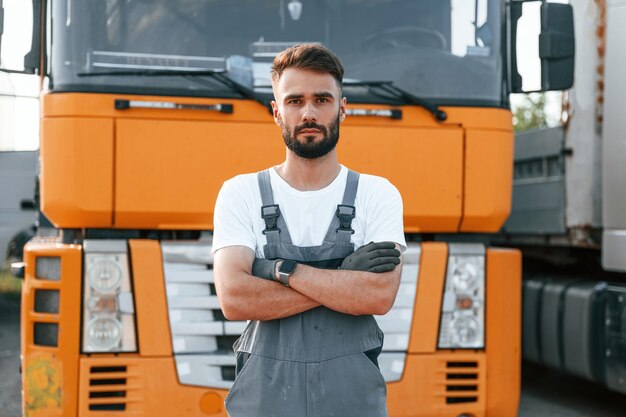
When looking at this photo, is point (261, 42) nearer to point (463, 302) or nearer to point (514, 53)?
point (514, 53)

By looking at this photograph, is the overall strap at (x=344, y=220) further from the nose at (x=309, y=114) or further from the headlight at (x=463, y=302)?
the headlight at (x=463, y=302)

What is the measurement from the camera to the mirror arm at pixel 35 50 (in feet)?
15.2

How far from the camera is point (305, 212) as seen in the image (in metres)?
2.65

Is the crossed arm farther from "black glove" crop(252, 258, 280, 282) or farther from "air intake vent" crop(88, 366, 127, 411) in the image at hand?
"air intake vent" crop(88, 366, 127, 411)

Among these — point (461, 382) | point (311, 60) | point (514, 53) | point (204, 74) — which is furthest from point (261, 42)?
point (311, 60)

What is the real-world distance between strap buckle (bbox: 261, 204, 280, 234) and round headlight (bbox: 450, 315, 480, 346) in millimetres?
2266

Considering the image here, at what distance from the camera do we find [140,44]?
456 centimetres

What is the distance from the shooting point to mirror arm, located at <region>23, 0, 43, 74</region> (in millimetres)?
4637

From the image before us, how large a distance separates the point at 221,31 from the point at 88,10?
0.65 m

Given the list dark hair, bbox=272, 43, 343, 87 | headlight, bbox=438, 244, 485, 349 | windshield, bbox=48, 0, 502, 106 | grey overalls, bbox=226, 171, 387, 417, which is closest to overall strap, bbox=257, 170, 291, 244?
grey overalls, bbox=226, 171, 387, 417

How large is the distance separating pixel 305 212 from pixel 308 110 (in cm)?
29

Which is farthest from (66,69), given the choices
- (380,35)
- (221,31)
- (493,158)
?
(493,158)

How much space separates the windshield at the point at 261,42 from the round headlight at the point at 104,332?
43.9 inches

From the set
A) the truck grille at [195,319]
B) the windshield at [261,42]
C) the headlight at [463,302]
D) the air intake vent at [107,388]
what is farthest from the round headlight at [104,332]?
the headlight at [463,302]
